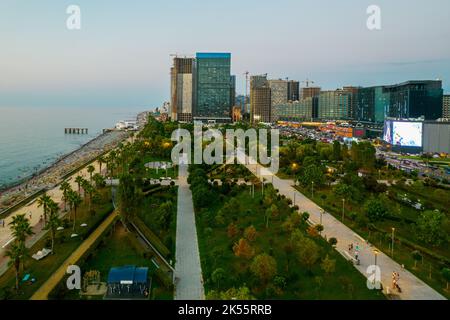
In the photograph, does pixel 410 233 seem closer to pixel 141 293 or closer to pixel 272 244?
pixel 272 244

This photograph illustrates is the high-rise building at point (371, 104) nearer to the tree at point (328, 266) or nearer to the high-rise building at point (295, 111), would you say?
the high-rise building at point (295, 111)

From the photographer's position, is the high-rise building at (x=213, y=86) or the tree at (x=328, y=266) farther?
the high-rise building at (x=213, y=86)

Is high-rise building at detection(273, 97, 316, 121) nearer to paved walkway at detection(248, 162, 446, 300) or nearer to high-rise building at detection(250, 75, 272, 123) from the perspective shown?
high-rise building at detection(250, 75, 272, 123)

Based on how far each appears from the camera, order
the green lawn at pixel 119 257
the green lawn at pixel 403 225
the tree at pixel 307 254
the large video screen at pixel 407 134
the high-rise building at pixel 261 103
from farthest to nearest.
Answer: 1. the high-rise building at pixel 261 103
2. the large video screen at pixel 407 134
3. the green lawn at pixel 403 225
4. the tree at pixel 307 254
5. the green lawn at pixel 119 257

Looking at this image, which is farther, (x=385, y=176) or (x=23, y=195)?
(x=385, y=176)

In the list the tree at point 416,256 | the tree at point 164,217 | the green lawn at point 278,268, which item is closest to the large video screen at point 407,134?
the green lawn at point 278,268
